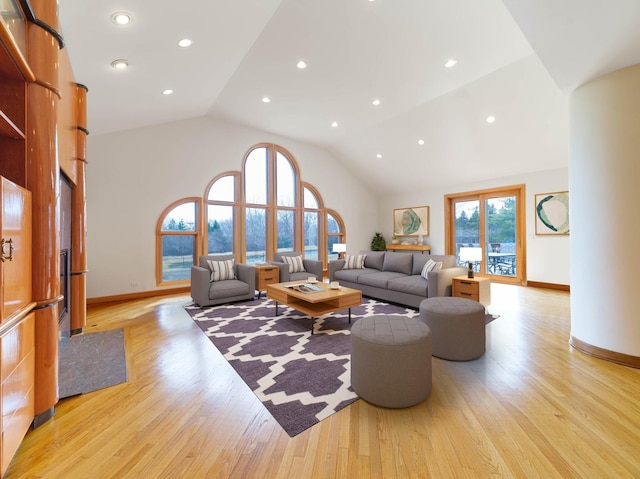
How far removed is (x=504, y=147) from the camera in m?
5.50

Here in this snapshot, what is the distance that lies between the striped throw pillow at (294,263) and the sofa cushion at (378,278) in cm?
129

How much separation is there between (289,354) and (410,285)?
7.42ft

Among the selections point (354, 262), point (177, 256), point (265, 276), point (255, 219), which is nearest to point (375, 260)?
point (354, 262)

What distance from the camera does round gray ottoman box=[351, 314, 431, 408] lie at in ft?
6.17

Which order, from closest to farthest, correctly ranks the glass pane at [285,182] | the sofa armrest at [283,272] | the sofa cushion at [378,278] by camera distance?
the sofa cushion at [378,278]
the sofa armrest at [283,272]
the glass pane at [285,182]

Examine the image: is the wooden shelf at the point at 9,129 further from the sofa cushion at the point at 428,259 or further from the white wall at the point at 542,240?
the white wall at the point at 542,240

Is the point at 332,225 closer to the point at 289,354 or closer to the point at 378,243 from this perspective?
the point at 378,243

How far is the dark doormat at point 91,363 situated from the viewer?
7.33 feet

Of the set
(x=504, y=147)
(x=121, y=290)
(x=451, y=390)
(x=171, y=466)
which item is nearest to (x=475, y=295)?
(x=451, y=390)

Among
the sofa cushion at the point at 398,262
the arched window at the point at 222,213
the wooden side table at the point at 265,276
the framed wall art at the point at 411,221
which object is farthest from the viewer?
the framed wall art at the point at 411,221

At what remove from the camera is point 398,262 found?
17.0 ft

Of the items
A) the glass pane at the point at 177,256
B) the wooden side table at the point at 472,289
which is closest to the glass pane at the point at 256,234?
the glass pane at the point at 177,256

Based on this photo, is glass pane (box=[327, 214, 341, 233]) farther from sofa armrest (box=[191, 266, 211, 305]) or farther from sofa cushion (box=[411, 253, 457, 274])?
sofa armrest (box=[191, 266, 211, 305])

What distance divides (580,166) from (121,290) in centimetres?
666
